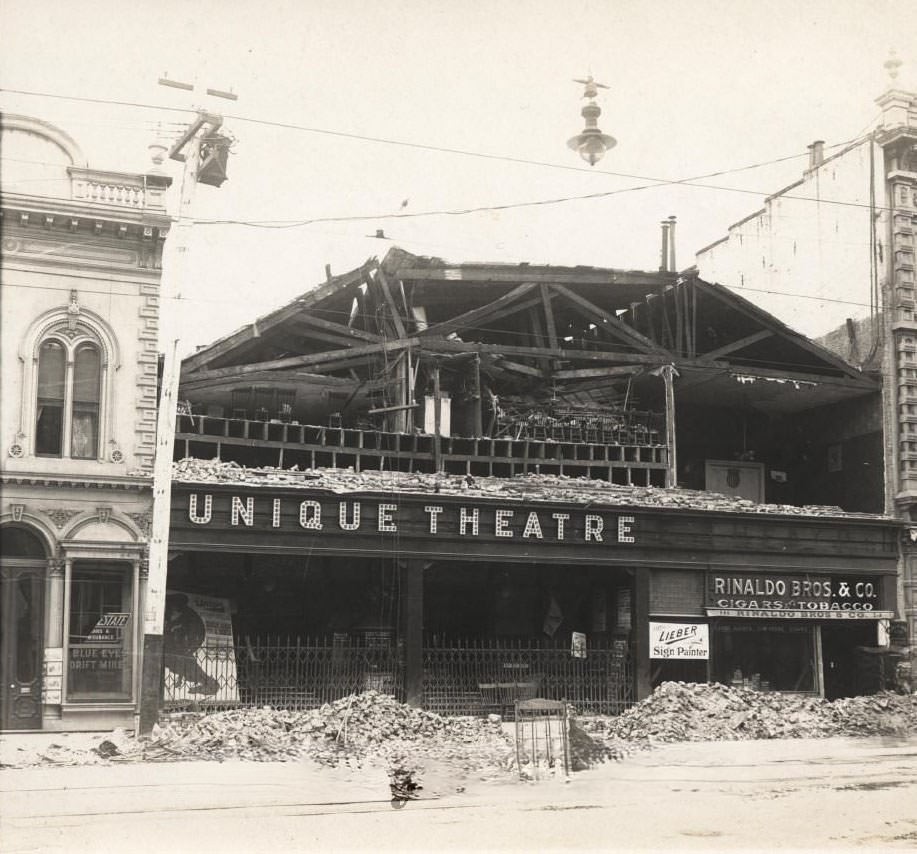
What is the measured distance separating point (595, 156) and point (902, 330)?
10.5 meters

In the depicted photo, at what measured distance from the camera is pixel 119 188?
791 inches

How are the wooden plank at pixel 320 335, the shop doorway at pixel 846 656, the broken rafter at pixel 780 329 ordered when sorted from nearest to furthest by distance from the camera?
1. the wooden plank at pixel 320 335
2. the shop doorway at pixel 846 656
3. the broken rafter at pixel 780 329

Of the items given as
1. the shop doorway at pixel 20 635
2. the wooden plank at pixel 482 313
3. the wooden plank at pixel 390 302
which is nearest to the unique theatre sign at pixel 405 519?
the shop doorway at pixel 20 635

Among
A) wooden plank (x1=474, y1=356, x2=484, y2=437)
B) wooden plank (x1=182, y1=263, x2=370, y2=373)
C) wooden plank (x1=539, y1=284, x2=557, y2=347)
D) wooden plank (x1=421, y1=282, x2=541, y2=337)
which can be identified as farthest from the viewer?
wooden plank (x1=539, y1=284, x2=557, y2=347)

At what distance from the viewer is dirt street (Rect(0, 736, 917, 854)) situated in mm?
12156

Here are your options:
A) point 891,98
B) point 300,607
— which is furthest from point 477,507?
point 891,98

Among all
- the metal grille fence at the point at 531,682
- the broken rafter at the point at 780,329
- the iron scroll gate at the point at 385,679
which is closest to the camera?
the iron scroll gate at the point at 385,679

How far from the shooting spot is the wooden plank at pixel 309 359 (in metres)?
22.2

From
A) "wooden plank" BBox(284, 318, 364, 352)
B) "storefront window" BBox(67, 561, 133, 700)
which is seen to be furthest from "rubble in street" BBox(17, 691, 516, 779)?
"wooden plank" BBox(284, 318, 364, 352)

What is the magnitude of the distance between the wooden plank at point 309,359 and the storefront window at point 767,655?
871cm

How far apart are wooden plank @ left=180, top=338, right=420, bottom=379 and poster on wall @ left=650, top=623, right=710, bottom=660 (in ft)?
24.6

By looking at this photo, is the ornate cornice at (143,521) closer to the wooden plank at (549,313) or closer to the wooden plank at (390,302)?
the wooden plank at (390,302)

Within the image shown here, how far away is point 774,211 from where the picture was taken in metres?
30.7

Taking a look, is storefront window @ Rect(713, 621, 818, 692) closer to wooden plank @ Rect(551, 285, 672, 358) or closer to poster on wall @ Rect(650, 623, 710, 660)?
poster on wall @ Rect(650, 623, 710, 660)
